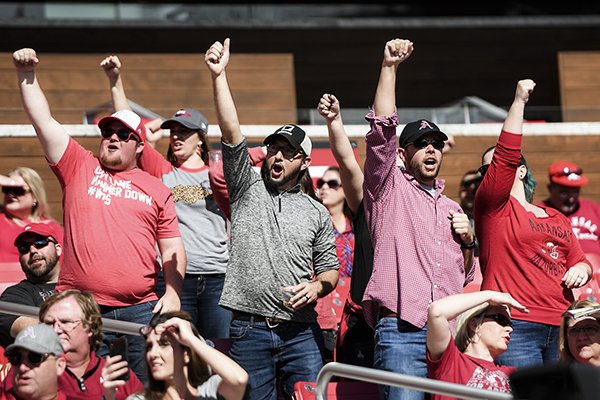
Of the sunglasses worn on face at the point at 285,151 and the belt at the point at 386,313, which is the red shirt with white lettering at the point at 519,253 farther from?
the sunglasses worn on face at the point at 285,151

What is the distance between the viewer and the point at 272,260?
5.52 m

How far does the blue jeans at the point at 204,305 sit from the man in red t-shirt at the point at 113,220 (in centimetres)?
68

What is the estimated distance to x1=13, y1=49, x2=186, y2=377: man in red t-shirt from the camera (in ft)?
18.3

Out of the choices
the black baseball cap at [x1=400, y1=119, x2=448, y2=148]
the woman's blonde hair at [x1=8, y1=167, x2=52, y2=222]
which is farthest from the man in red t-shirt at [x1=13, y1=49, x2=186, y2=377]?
the woman's blonde hair at [x1=8, y1=167, x2=52, y2=222]

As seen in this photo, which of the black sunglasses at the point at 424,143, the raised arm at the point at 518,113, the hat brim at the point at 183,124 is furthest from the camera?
the hat brim at the point at 183,124

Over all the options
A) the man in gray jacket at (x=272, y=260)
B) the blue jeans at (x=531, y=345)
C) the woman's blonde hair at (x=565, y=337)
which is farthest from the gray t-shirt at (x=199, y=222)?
the woman's blonde hair at (x=565, y=337)

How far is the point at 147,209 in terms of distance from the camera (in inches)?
228

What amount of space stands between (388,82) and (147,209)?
1.43 metres

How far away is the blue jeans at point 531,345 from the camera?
5746 millimetres

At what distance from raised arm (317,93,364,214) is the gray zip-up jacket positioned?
0.24 meters

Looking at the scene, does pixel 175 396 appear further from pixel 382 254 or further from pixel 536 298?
pixel 536 298

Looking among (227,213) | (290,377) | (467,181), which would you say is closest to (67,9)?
(467,181)

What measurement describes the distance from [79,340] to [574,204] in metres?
4.87

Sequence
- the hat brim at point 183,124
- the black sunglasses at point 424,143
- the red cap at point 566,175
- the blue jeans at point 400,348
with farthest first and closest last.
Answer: the red cap at point 566,175 → the hat brim at point 183,124 → the black sunglasses at point 424,143 → the blue jeans at point 400,348
